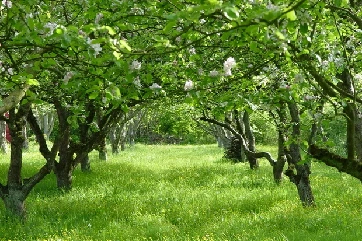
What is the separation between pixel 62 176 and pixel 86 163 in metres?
4.29

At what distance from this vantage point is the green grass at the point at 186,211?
8.62 m

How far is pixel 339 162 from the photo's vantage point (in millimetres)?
5309

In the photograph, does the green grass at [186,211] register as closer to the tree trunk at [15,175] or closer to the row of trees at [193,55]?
the tree trunk at [15,175]

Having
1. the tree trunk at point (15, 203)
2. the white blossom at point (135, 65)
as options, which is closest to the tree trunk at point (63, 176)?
the tree trunk at point (15, 203)

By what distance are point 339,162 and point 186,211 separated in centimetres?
594

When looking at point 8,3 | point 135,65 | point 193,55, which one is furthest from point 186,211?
point 8,3

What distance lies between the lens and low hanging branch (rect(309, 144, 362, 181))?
5.07 metres

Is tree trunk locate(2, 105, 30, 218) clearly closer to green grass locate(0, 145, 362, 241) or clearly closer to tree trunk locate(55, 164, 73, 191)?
green grass locate(0, 145, 362, 241)

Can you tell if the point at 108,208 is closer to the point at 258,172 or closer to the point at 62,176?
the point at 62,176

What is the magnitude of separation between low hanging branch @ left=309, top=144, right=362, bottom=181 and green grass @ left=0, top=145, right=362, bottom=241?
3110 mm

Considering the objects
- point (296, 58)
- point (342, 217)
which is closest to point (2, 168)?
point (342, 217)

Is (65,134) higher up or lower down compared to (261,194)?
higher up

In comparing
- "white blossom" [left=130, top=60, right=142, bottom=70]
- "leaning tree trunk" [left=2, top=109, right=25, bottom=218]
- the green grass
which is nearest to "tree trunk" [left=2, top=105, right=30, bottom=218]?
"leaning tree trunk" [left=2, top=109, right=25, bottom=218]

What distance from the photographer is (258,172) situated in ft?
61.5
